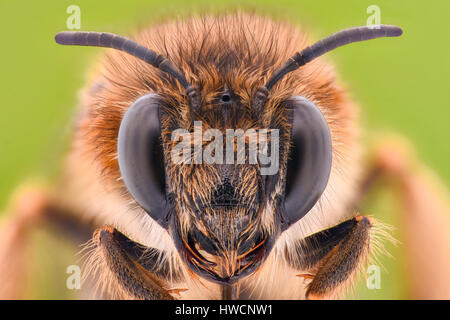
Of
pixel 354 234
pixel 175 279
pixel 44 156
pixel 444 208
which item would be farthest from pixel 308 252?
pixel 44 156

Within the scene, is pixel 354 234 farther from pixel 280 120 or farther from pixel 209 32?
pixel 209 32

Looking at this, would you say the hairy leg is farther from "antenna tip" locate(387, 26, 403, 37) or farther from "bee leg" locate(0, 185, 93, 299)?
"bee leg" locate(0, 185, 93, 299)

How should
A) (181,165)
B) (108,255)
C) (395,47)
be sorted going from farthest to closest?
(395,47) → (108,255) → (181,165)

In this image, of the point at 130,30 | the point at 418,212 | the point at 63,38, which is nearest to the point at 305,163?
the point at 63,38

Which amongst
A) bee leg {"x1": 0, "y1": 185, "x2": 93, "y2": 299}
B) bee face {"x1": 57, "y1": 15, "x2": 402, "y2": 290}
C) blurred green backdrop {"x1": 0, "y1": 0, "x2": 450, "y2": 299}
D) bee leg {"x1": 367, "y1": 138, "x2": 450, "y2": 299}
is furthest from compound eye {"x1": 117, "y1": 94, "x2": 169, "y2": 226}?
bee leg {"x1": 367, "y1": 138, "x2": 450, "y2": 299}

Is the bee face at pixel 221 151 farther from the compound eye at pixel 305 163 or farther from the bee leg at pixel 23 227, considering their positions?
the bee leg at pixel 23 227

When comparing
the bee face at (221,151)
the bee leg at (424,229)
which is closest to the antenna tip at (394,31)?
the bee face at (221,151)

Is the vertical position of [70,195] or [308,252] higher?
[70,195]
